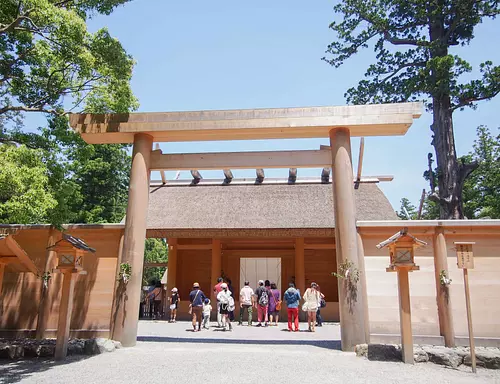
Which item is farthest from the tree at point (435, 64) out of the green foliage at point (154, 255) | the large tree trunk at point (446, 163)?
the green foliage at point (154, 255)

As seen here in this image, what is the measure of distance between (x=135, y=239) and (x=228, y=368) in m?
3.46

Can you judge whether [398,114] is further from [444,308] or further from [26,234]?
[26,234]

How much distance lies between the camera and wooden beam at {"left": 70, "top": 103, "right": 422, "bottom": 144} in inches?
322

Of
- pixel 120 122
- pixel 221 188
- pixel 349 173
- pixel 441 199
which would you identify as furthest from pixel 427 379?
pixel 221 188

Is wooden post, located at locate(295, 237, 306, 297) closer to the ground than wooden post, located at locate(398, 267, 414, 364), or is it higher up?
higher up

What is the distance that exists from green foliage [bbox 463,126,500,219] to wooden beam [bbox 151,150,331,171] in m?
14.3

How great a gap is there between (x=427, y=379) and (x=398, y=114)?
496cm

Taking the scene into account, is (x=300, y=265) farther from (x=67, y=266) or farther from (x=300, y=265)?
(x=67, y=266)

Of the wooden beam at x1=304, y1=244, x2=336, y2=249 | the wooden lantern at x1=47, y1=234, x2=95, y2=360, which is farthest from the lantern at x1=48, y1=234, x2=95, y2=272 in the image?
the wooden beam at x1=304, y1=244, x2=336, y2=249

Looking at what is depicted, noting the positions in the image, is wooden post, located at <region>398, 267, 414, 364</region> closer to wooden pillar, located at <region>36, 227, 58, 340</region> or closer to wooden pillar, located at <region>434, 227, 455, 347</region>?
wooden pillar, located at <region>434, 227, 455, 347</region>

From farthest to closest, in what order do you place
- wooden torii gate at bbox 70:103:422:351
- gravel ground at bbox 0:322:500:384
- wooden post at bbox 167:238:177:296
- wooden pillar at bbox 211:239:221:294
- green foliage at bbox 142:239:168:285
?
green foliage at bbox 142:239:168:285 → wooden post at bbox 167:238:177:296 → wooden pillar at bbox 211:239:221:294 → wooden torii gate at bbox 70:103:422:351 → gravel ground at bbox 0:322:500:384

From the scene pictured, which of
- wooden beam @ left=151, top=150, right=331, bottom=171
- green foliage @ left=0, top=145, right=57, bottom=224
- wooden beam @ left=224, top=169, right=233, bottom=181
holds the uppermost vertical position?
wooden beam @ left=224, top=169, right=233, bottom=181

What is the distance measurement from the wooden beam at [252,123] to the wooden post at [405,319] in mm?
3202

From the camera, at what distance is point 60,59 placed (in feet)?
23.9
